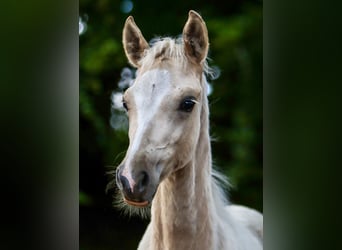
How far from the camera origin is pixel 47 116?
1.47m

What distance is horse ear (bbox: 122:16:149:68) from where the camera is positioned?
1227 mm

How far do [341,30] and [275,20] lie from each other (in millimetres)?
197

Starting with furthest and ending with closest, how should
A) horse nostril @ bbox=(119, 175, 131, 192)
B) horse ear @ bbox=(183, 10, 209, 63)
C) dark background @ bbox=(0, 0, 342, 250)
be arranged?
dark background @ bbox=(0, 0, 342, 250) < horse ear @ bbox=(183, 10, 209, 63) < horse nostril @ bbox=(119, 175, 131, 192)

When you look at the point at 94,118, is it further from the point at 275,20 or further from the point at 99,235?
the point at 275,20

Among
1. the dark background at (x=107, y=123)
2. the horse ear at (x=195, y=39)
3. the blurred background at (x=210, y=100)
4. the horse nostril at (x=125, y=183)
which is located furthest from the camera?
the blurred background at (x=210, y=100)

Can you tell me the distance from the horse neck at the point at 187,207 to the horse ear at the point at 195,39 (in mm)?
120

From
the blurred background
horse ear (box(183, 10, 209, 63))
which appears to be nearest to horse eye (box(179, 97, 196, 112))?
horse ear (box(183, 10, 209, 63))

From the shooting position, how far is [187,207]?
1.16 meters

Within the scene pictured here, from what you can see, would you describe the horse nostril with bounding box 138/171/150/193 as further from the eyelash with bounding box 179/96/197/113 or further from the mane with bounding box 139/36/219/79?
the mane with bounding box 139/36/219/79

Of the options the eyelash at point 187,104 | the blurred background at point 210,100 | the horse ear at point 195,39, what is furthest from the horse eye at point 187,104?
the blurred background at point 210,100

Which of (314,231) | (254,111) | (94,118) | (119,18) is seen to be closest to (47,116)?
(94,118)

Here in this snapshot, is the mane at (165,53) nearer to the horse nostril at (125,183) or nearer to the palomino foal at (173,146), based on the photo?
the palomino foal at (173,146)

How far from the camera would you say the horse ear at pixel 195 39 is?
1.15 meters

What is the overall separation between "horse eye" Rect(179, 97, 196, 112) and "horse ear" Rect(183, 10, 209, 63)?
0.13 m
